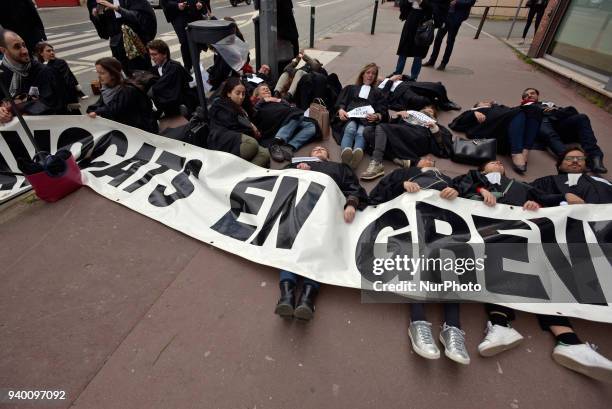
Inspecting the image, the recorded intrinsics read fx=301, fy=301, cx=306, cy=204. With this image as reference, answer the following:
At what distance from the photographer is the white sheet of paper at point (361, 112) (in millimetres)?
4000

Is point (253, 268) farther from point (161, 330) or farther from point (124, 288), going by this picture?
point (124, 288)

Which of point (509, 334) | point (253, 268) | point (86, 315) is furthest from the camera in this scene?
point (253, 268)

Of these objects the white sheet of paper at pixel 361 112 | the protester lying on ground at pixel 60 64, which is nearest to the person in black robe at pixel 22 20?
the protester lying on ground at pixel 60 64

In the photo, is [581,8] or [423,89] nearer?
[423,89]

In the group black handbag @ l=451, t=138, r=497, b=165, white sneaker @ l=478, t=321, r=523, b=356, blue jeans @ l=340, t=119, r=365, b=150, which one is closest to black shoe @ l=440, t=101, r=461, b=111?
black handbag @ l=451, t=138, r=497, b=165

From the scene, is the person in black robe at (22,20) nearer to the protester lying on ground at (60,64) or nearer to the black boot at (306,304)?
the protester lying on ground at (60,64)

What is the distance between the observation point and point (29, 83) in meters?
3.67

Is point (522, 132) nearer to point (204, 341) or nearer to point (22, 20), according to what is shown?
point (204, 341)

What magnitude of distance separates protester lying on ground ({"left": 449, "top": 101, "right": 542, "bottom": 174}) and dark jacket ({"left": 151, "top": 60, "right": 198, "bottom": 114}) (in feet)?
13.7

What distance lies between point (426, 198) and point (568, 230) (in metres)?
1.03

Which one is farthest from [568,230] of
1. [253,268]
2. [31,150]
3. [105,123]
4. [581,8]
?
[581,8]

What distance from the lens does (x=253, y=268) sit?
2359 millimetres

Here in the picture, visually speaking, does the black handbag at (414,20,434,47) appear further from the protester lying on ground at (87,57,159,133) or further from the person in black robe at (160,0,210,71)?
the protester lying on ground at (87,57,159,133)

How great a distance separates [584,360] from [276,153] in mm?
3181
